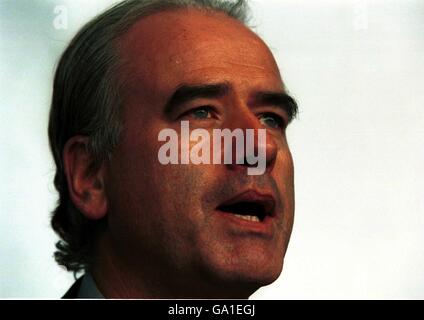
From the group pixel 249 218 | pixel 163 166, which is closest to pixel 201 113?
pixel 163 166

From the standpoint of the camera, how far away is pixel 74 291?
1.98m

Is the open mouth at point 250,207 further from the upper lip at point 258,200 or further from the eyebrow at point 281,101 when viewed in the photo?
the eyebrow at point 281,101

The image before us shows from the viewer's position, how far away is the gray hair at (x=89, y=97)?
194 cm

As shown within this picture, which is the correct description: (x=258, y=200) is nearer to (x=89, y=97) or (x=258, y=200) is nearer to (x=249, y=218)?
(x=249, y=218)

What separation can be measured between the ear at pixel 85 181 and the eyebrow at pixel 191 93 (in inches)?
9.0

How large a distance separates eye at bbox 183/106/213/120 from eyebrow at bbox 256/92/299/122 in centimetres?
12

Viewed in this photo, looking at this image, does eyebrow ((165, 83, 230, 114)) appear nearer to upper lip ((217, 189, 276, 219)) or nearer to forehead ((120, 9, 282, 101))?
forehead ((120, 9, 282, 101))

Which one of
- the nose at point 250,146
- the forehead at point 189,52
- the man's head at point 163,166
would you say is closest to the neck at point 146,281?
the man's head at point 163,166

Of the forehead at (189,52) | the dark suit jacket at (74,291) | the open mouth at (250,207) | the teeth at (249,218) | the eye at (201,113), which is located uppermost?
the forehead at (189,52)

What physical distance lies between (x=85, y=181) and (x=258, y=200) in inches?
16.6

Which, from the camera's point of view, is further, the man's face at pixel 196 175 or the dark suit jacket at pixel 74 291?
the dark suit jacket at pixel 74 291

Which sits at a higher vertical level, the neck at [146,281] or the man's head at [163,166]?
the man's head at [163,166]
